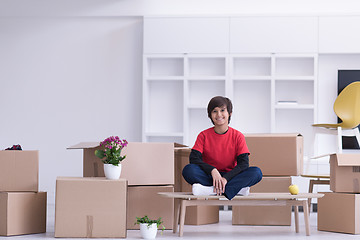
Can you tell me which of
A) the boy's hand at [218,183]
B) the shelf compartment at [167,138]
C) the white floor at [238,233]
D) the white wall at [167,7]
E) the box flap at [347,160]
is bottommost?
the white floor at [238,233]

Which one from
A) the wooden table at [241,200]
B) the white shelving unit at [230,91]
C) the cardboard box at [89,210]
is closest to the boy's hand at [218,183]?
the wooden table at [241,200]

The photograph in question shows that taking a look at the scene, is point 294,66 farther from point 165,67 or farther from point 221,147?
point 221,147

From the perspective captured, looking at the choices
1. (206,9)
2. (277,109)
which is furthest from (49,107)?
(277,109)

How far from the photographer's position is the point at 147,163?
366cm

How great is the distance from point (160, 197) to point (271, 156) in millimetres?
814

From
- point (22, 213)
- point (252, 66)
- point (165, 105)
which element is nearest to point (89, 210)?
point (22, 213)

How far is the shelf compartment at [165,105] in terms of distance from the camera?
242 inches

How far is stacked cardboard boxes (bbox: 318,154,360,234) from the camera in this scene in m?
3.52

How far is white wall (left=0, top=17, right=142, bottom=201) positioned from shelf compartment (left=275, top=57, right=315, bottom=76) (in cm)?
149

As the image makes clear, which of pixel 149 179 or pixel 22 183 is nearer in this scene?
pixel 22 183

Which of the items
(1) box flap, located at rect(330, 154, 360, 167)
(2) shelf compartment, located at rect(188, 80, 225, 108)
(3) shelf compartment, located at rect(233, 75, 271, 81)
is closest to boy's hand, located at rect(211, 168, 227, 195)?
(1) box flap, located at rect(330, 154, 360, 167)

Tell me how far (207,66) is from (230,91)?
41cm

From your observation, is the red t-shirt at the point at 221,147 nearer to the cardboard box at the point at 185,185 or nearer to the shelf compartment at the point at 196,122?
the cardboard box at the point at 185,185

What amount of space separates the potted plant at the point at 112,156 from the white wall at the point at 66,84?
2724 mm
